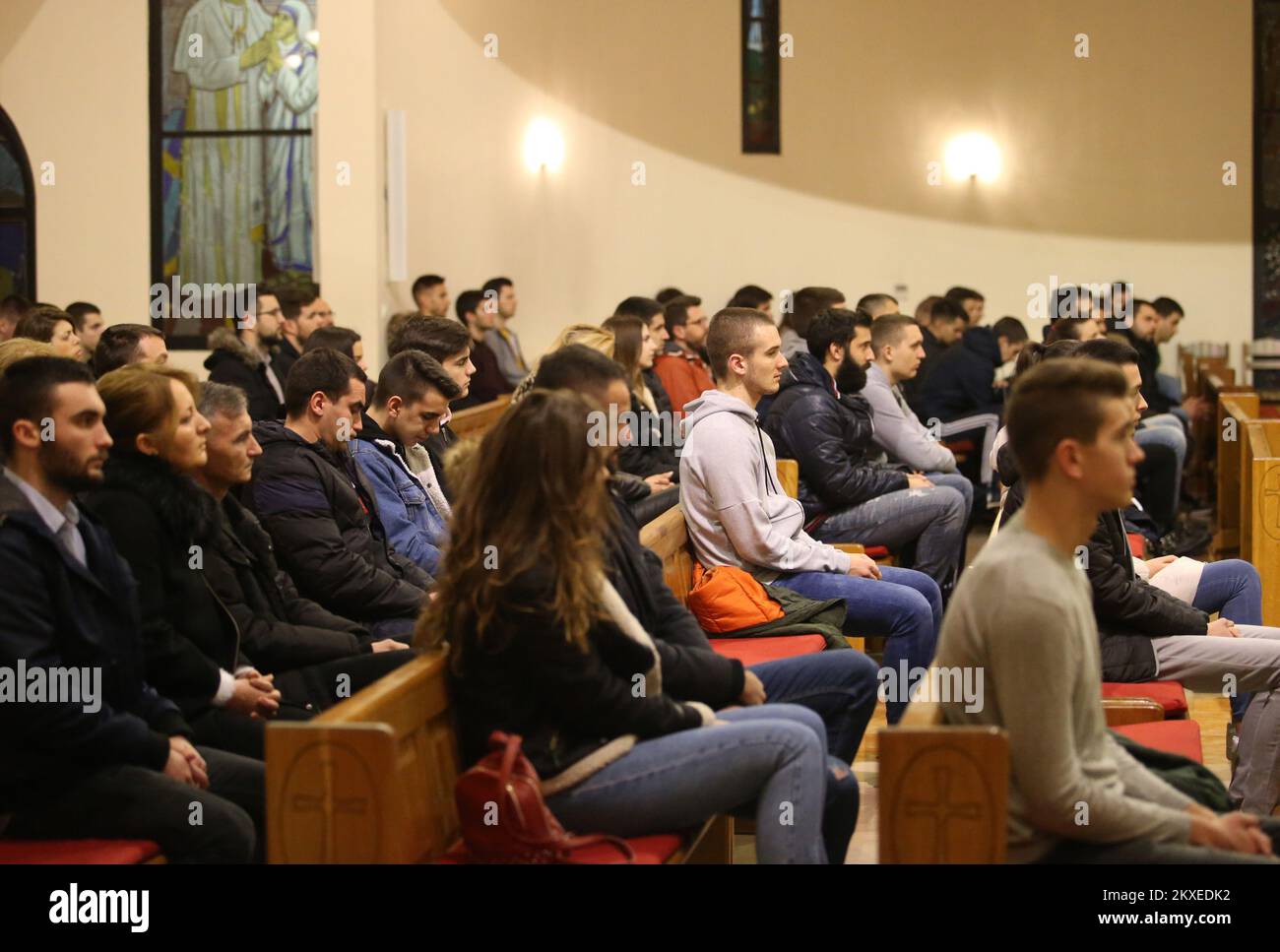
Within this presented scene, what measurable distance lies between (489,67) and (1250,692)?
28.7 ft

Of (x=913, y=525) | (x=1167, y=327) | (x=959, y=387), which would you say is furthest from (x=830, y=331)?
(x=1167, y=327)

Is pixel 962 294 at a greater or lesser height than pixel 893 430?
greater

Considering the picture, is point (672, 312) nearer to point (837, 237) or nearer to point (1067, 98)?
point (837, 237)

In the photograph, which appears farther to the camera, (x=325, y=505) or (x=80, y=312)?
(x=80, y=312)

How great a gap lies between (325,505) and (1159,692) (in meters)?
2.13

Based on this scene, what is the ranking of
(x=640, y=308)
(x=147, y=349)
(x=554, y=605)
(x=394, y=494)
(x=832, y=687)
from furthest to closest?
(x=640, y=308) < (x=147, y=349) < (x=394, y=494) < (x=832, y=687) < (x=554, y=605)

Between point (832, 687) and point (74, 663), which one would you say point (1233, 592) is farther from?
point (74, 663)

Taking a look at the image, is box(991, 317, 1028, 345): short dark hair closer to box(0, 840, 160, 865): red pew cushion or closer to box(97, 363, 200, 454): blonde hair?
box(97, 363, 200, 454): blonde hair

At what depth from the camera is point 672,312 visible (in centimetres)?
991

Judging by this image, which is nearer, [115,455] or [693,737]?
[693,737]

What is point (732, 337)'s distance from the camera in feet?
16.6

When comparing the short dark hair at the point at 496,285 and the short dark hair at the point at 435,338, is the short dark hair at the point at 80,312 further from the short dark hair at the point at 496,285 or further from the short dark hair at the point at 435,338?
the short dark hair at the point at 435,338
